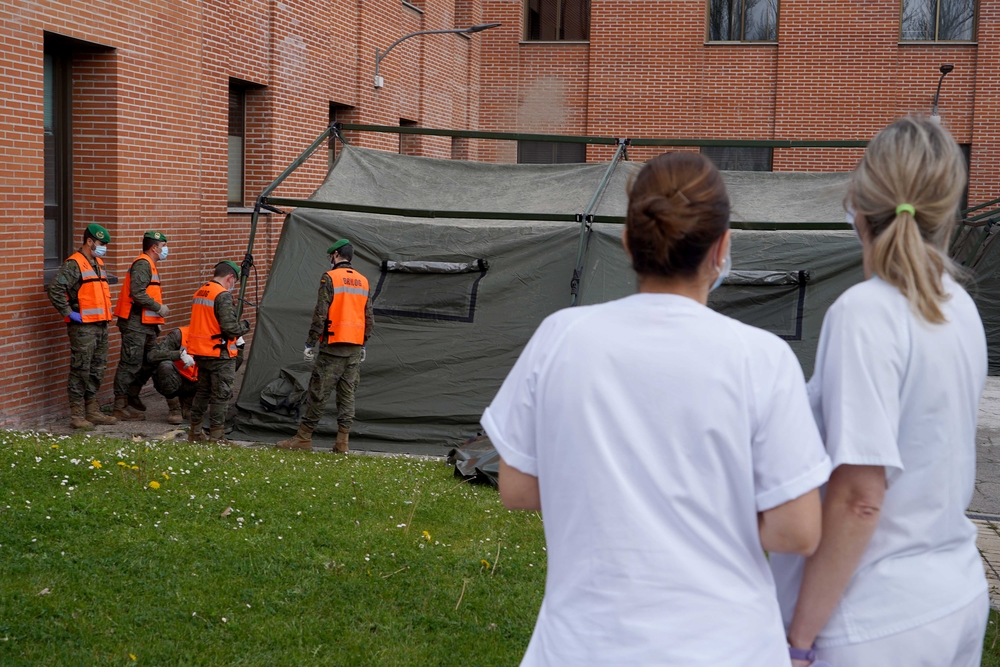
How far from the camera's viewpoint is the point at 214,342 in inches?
367

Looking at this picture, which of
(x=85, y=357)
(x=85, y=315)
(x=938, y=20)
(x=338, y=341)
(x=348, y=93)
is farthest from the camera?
(x=938, y=20)

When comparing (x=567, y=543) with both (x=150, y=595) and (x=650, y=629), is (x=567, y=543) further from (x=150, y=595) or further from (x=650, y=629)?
(x=150, y=595)

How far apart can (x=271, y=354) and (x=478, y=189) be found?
283 centimetres

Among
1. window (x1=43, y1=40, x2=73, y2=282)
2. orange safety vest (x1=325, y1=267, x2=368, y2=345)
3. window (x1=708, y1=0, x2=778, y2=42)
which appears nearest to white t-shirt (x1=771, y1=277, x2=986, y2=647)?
orange safety vest (x1=325, y1=267, x2=368, y2=345)

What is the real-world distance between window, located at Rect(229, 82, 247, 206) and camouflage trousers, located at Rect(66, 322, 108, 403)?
494 centimetres

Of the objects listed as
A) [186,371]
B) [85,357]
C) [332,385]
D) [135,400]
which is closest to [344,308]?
[332,385]

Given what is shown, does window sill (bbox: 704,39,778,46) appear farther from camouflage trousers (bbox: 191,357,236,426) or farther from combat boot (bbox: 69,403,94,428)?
combat boot (bbox: 69,403,94,428)

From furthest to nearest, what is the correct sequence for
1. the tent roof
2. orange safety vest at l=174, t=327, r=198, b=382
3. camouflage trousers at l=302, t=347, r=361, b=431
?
the tent roof → orange safety vest at l=174, t=327, r=198, b=382 → camouflage trousers at l=302, t=347, r=361, b=431

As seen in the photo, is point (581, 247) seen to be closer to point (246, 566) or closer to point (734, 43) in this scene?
point (246, 566)

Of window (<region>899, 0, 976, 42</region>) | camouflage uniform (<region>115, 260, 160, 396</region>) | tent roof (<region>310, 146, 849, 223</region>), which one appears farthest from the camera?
window (<region>899, 0, 976, 42</region>)

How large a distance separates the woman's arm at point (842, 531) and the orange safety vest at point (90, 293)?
8.86 metres

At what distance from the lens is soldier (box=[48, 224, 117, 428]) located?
31.1 feet

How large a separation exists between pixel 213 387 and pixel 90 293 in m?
1.50

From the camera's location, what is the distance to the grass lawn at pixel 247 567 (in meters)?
4.19
